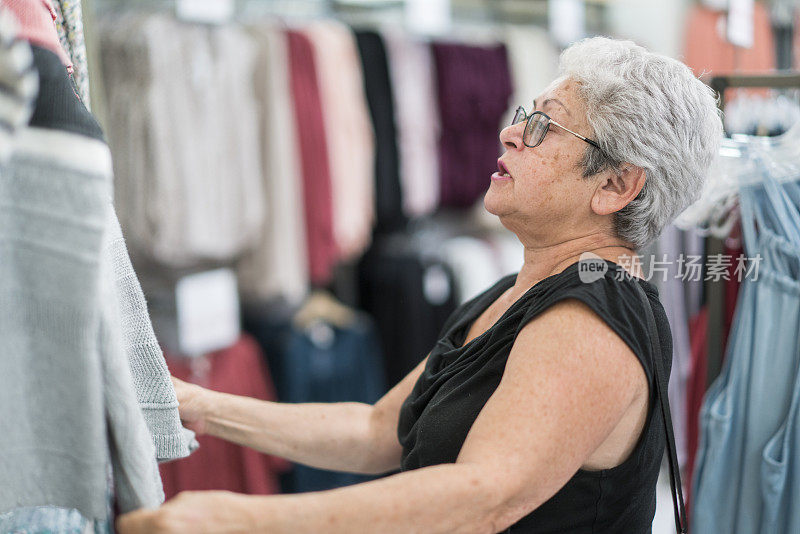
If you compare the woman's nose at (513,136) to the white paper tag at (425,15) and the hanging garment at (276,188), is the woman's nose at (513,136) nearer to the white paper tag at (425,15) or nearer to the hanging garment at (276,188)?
the hanging garment at (276,188)

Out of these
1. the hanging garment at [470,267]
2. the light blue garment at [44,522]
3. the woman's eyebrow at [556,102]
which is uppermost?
the woman's eyebrow at [556,102]

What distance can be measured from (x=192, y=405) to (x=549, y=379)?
0.66 m

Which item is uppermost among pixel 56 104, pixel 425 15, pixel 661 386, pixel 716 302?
pixel 425 15

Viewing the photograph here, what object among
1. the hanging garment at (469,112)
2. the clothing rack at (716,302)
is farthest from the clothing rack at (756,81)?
the hanging garment at (469,112)

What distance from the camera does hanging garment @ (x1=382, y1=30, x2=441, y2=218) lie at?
300 cm

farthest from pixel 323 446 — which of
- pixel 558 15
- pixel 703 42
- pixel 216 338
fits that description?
pixel 703 42

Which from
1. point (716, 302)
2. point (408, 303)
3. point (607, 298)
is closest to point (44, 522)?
point (607, 298)

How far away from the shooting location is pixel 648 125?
45.0 inches

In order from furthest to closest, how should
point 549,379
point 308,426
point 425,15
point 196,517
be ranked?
point 425,15 < point 308,426 < point 549,379 < point 196,517

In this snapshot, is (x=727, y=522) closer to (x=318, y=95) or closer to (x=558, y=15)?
(x=318, y=95)

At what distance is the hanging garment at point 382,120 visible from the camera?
2930 millimetres

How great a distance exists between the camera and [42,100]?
0.78 m

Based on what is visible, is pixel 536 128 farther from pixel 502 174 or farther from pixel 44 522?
pixel 44 522

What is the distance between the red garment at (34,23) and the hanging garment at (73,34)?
234mm
